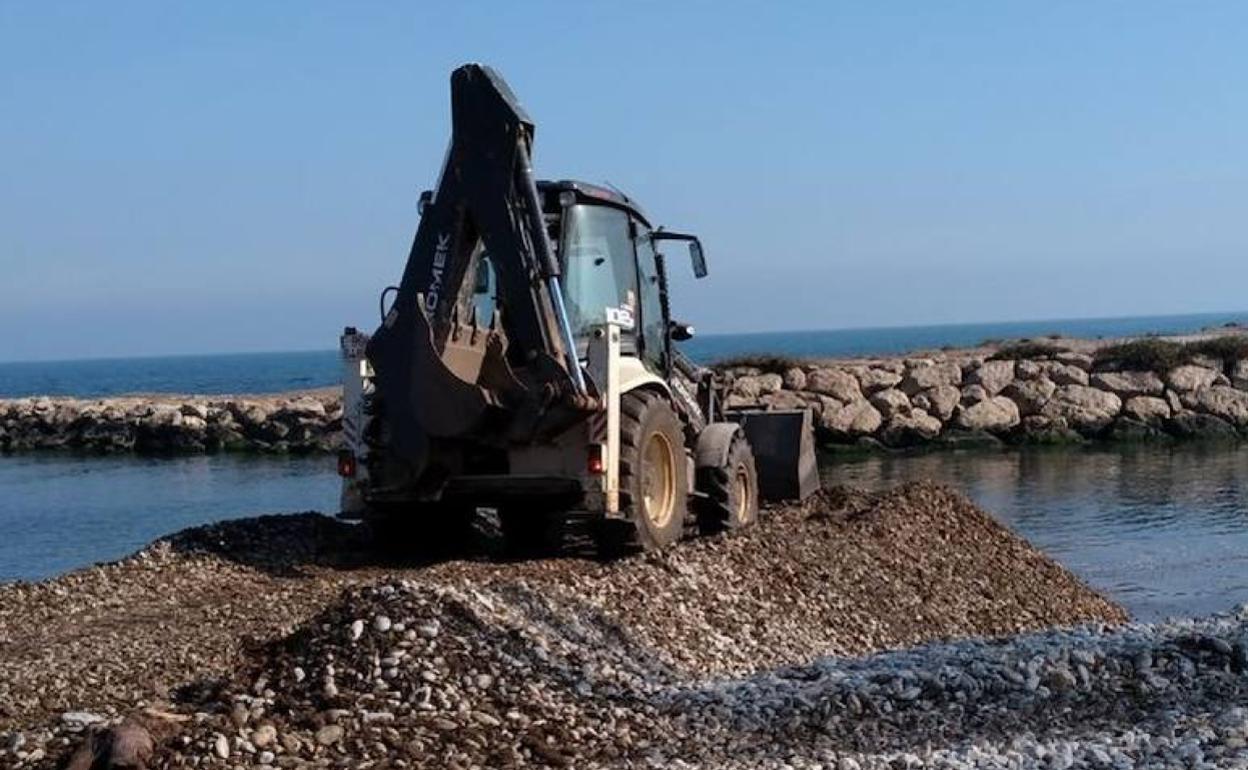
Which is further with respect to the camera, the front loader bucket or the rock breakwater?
the rock breakwater

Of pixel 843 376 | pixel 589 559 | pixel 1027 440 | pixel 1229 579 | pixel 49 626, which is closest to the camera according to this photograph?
pixel 49 626

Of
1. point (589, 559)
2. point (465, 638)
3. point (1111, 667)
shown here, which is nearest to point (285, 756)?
point (465, 638)

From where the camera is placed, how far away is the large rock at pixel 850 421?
3462cm

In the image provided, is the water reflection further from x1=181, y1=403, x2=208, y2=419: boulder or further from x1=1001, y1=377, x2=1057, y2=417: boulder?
x1=181, y1=403, x2=208, y2=419: boulder

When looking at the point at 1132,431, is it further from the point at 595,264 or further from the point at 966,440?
the point at 595,264

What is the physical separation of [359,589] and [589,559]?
11.4ft

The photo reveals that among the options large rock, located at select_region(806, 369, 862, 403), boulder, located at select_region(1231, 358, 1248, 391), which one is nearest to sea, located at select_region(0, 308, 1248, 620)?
large rock, located at select_region(806, 369, 862, 403)

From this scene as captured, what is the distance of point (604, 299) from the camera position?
12.6 meters

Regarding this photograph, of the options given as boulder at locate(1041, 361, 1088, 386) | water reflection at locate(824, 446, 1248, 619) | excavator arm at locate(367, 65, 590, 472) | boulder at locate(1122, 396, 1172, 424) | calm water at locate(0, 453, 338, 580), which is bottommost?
calm water at locate(0, 453, 338, 580)

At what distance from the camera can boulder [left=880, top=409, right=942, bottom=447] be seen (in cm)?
3456

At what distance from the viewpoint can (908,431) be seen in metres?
34.7

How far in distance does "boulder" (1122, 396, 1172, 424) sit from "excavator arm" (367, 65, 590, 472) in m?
26.3

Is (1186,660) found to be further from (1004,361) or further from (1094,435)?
(1004,361)

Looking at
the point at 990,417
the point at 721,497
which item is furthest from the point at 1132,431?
the point at 721,497
